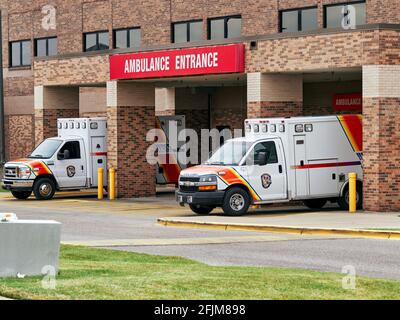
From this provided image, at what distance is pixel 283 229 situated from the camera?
25266 mm

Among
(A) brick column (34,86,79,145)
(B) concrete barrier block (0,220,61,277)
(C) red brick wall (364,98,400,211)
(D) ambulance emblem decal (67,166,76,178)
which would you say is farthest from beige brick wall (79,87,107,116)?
(B) concrete barrier block (0,220,61,277)

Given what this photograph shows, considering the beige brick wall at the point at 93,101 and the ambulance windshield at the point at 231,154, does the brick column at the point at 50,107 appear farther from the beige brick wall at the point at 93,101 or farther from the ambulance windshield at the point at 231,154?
the ambulance windshield at the point at 231,154

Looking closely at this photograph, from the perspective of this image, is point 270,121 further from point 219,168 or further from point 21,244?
point 21,244

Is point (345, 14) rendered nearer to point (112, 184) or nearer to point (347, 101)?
point (347, 101)

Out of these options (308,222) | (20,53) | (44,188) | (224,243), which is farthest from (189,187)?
(20,53)

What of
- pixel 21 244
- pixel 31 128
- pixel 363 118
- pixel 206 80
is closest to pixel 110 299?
pixel 21 244

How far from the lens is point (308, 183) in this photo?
30797 mm

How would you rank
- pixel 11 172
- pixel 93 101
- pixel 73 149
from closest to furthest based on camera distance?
pixel 11 172 < pixel 73 149 < pixel 93 101

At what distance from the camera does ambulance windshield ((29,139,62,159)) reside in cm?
3791

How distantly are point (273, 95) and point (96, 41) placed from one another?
1837cm

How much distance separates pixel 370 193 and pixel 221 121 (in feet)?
49.8

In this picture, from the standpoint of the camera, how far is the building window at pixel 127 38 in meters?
47.5

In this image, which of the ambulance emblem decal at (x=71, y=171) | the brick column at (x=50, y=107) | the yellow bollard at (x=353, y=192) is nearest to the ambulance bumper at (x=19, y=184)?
the ambulance emblem decal at (x=71, y=171)
